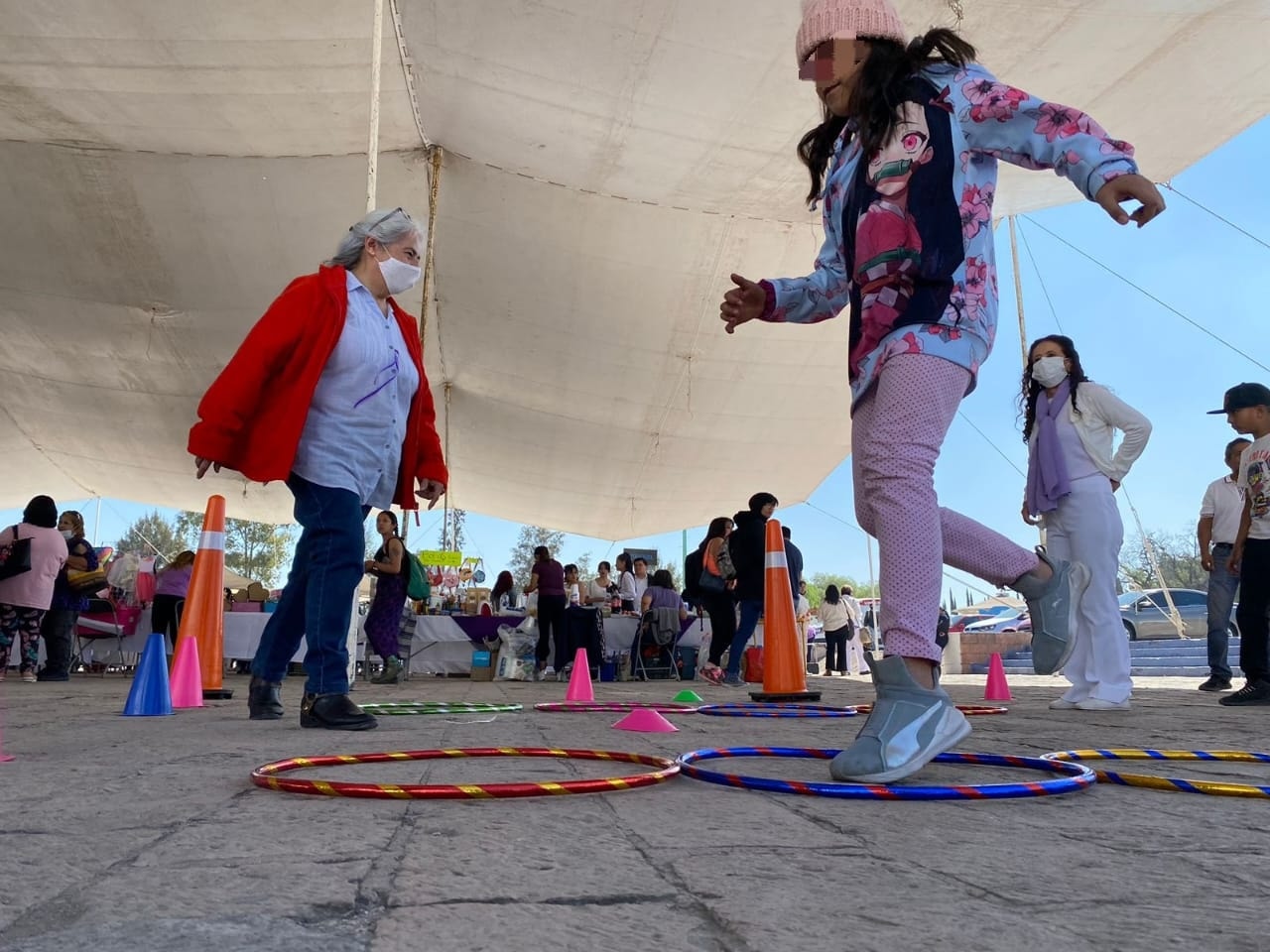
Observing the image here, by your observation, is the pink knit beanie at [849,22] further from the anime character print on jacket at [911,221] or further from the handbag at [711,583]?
the handbag at [711,583]

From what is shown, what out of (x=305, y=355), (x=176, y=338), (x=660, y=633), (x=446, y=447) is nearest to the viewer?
(x=305, y=355)

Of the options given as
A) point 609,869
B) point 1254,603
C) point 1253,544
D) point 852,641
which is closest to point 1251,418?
point 1253,544

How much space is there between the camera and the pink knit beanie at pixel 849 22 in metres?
2.27

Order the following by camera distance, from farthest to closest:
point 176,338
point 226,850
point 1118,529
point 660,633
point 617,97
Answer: point 176,338 < point 660,633 < point 617,97 < point 1118,529 < point 226,850

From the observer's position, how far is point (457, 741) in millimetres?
2695

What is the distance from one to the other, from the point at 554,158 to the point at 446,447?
377 inches

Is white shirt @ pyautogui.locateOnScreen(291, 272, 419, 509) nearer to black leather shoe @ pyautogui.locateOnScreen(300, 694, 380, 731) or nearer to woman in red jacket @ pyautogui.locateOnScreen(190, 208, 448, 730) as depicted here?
woman in red jacket @ pyautogui.locateOnScreen(190, 208, 448, 730)

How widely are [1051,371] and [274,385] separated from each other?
11.7 feet

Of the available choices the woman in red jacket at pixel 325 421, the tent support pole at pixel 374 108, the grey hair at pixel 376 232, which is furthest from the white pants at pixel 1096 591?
the tent support pole at pixel 374 108

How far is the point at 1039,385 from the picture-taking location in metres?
4.77

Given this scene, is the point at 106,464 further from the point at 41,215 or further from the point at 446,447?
the point at 41,215

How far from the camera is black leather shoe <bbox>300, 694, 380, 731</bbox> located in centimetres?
313

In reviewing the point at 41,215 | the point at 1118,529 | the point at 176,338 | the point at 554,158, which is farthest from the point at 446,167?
the point at 1118,529

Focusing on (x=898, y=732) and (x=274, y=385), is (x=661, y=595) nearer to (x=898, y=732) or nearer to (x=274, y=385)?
(x=274, y=385)
